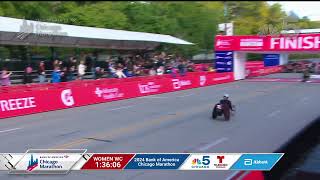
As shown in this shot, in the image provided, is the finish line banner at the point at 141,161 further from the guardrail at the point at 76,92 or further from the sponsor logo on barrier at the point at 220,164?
the guardrail at the point at 76,92

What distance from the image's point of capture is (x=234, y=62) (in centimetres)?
4309

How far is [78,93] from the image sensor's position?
942 inches

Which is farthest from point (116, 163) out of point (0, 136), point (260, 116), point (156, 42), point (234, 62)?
point (234, 62)

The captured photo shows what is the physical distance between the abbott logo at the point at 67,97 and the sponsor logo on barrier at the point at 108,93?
6.95ft

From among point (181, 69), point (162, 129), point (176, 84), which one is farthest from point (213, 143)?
point (181, 69)

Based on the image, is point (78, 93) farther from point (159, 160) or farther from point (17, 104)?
point (159, 160)

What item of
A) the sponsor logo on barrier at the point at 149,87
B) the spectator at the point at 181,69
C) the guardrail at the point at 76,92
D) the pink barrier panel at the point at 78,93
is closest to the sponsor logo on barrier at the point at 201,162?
the guardrail at the point at 76,92

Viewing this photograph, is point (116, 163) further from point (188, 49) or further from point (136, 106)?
point (188, 49)

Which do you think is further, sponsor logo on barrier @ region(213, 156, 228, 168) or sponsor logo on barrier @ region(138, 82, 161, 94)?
sponsor logo on barrier @ region(138, 82, 161, 94)

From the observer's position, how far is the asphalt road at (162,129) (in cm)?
1103

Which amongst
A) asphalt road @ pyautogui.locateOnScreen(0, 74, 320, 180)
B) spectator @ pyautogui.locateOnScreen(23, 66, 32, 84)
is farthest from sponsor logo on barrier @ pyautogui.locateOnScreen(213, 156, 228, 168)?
spectator @ pyautogui.locateOnScreen(23, 66, 32, 84)

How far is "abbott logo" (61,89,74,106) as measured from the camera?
74.9 ft

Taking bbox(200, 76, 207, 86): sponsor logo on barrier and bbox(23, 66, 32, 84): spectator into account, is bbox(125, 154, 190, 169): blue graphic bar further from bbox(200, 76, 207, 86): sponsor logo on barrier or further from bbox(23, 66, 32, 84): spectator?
bbox(200, 76, 207, 86): sponsor logo on barrier

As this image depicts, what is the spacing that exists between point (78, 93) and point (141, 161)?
59.0 feet
